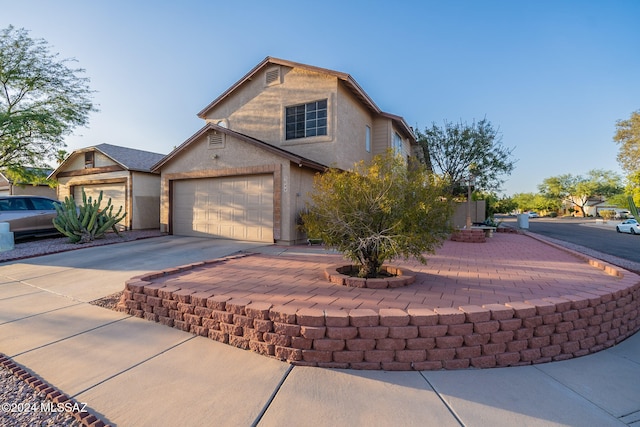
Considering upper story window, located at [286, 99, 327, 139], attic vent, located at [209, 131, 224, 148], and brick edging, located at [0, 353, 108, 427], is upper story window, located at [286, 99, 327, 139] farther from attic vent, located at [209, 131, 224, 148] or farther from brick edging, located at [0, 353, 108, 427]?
brick edging, located at [0, 353, 108, 427]

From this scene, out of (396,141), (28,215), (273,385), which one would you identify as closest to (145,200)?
(28,215)

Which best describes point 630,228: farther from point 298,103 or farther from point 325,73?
point 298,103

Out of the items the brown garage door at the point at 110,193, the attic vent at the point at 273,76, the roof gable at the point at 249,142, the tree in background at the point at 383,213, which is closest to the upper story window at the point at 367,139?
the roof gable at the point at 249,142

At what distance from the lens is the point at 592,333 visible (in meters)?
3.52

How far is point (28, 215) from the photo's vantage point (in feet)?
36.0

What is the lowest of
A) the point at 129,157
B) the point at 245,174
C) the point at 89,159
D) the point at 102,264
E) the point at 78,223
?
the point at 102,264

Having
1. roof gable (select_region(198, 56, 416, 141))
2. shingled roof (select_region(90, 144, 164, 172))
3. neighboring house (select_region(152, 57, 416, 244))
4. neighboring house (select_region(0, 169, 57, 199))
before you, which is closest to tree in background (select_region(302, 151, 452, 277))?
neighboring house (select_region(152, 57, 416, 244))

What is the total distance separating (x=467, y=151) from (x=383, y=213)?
22.4m

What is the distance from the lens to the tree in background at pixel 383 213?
4.65 metres

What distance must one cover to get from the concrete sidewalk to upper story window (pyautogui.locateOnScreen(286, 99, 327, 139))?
10399 millimetres

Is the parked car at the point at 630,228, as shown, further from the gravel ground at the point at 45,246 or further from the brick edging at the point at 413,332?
the gravel ground at the point at 45,246

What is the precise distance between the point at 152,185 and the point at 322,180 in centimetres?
1390

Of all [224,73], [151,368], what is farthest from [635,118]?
[151,368]

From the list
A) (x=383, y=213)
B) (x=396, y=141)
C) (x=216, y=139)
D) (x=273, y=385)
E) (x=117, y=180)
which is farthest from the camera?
(x=396, y=141)
